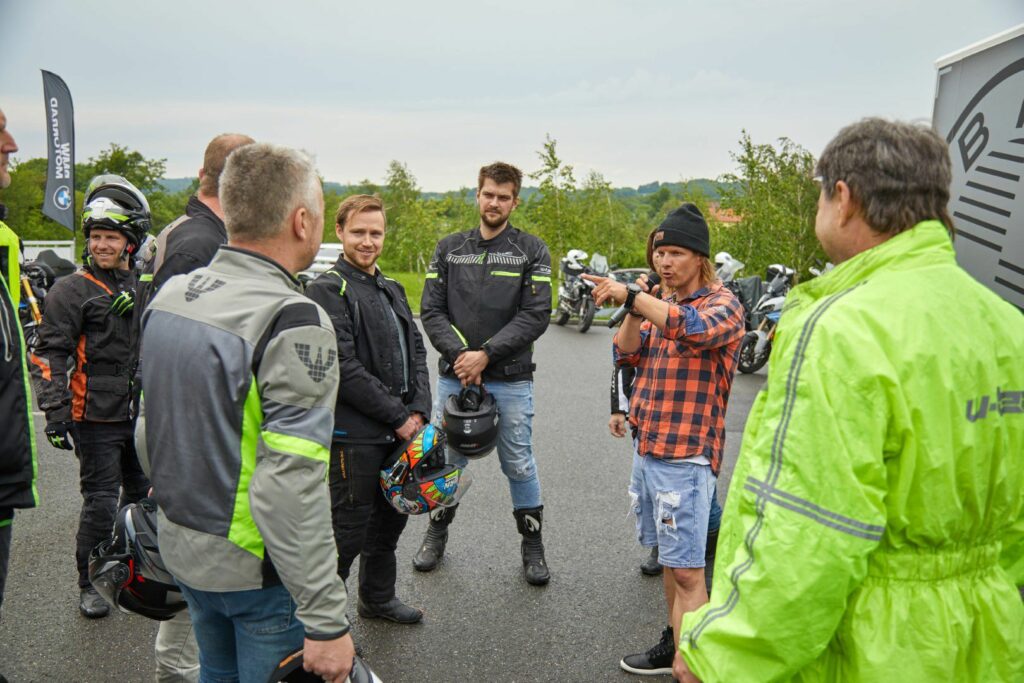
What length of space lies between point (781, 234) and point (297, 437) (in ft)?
56.8

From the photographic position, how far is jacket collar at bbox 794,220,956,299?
1.49 m

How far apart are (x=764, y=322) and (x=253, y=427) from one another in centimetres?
940

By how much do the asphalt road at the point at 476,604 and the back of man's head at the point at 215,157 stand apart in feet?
6.78

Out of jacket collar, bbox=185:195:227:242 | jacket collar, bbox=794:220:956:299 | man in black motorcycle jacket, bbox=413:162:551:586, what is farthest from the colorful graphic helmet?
jacket collar, bbox=794:220:956:299

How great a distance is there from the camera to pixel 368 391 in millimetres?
3121

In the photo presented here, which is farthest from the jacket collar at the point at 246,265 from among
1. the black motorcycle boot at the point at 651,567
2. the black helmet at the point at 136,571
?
the black motorcycle boot at the point at 651,567

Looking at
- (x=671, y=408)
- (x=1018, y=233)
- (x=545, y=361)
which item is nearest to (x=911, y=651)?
(x=671, y=408)

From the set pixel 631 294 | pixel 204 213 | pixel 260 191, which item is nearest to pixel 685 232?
pixel 631 294

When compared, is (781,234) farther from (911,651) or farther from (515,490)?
(911,651)

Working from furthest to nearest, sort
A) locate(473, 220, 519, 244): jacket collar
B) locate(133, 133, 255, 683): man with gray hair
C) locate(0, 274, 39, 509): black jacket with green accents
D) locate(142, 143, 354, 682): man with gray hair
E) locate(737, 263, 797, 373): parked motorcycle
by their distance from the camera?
1. locate(737, 263, 797, 373): parked motorcycle
2. locate(473, 220, 519, 244): jacket collar
3. locate(133, 133, 255, 683): man with gray hair
4. locate(0, 274, 39, 509): black jacket with green accents
5. locate(142, 143, 354, 682): man with gray hair

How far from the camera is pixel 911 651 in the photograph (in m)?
1.44

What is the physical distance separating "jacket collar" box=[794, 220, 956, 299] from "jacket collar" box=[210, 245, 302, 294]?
1323mm

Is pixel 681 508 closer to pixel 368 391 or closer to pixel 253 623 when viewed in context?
pixel 368 391

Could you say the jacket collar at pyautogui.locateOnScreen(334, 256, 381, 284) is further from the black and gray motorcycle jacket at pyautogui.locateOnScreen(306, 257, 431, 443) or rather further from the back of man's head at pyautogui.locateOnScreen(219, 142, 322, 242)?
the back of man's head at pyautogui.locateOnScreen(219, 142, 322, 242)
